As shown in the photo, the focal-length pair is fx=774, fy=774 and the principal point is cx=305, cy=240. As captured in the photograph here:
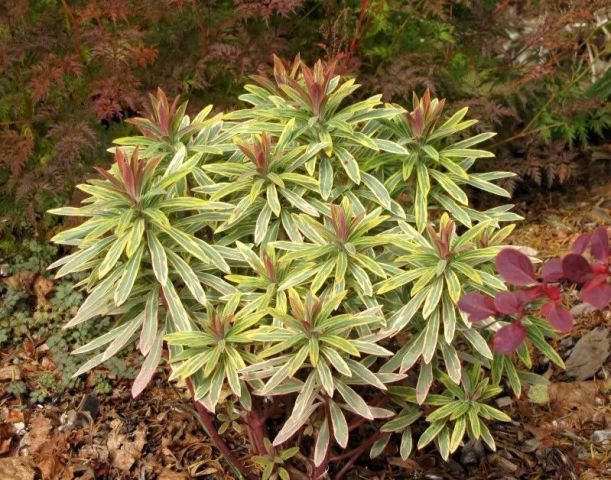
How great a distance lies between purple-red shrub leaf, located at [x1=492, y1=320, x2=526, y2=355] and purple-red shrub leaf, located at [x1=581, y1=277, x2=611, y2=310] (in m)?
0.15

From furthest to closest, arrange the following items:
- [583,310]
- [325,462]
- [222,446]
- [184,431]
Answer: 1. [583,310]
2. [184,431]
3. [222,446]
4. [325,462]

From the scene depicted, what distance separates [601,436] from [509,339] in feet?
5.75

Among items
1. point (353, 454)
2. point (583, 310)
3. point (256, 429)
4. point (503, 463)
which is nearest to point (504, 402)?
point (503, 463)

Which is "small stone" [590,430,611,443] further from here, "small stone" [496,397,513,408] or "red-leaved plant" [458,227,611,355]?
"red-leaved plant" [458,227,611,355]

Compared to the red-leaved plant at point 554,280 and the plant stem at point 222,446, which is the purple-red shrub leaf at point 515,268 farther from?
the plant stem at point 222,446

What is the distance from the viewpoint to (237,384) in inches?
91.3

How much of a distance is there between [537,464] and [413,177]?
1213 millimetres

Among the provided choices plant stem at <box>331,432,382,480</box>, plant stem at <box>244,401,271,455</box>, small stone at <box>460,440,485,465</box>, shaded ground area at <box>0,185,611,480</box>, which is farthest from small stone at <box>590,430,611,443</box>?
plant stem at <box>244,401,271,455</box>

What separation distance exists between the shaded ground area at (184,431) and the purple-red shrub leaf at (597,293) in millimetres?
1673

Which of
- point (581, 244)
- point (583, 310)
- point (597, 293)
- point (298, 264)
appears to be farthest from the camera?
point (583, 310)

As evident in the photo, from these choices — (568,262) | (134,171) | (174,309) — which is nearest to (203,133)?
(134,171)

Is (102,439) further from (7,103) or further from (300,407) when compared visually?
(7,103)

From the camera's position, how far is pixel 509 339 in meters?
1.54

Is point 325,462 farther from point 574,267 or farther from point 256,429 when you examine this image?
point 574,267
